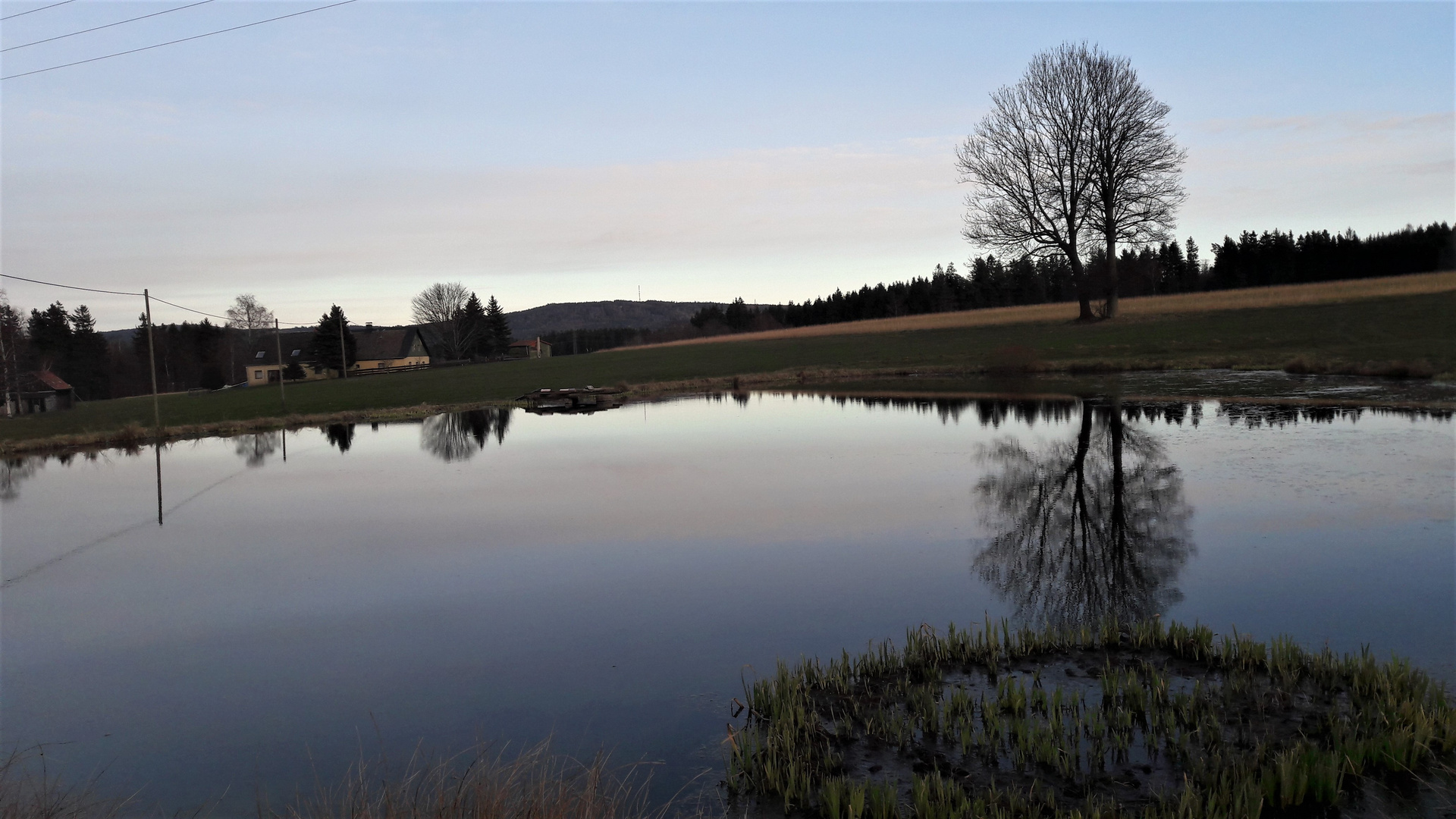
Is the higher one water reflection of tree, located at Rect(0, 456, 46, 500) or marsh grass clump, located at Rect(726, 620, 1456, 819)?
water reflection of tree, located at Rect(0, 456, 46, 500)

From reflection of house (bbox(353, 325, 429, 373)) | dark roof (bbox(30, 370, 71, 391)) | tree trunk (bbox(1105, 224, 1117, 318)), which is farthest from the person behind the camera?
reflection of house (bbox(353, 325, 429, 373))

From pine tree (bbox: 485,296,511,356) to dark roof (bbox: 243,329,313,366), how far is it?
65.1 feet

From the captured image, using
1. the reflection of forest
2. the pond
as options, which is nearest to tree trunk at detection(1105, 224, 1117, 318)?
the reflection of forest

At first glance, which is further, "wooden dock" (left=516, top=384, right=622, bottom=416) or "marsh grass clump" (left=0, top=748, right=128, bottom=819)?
"wooden dock" (left=516, top=384, right=622, bottom=416)

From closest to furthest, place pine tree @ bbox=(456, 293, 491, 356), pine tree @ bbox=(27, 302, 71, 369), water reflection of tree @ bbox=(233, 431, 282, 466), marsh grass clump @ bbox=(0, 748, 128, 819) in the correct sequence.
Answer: marsh grass clump @ bbox=(0, 748, 128, 819) → water reflection of tree @ bbox=(233, 431, 282, 466) → pine tree @ bbox=(27, 302, 71, 369) → pine tree @ bbox=(456, 293, 491, 356)

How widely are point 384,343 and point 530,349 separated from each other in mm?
26391

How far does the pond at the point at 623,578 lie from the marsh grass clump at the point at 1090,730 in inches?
24.4

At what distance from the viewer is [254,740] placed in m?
5.61

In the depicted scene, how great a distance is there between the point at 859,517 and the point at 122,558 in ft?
30.9

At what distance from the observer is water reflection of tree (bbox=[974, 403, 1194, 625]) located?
7.39m

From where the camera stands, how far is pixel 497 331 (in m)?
106

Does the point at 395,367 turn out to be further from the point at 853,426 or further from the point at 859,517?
the point at 859,517

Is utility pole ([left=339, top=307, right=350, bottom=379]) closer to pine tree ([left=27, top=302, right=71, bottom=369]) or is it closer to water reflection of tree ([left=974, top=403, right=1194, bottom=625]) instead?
pine tree ([left=27, top=302, right=71, bottom=369])

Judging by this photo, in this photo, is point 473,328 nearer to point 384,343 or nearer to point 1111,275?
point 384,343
